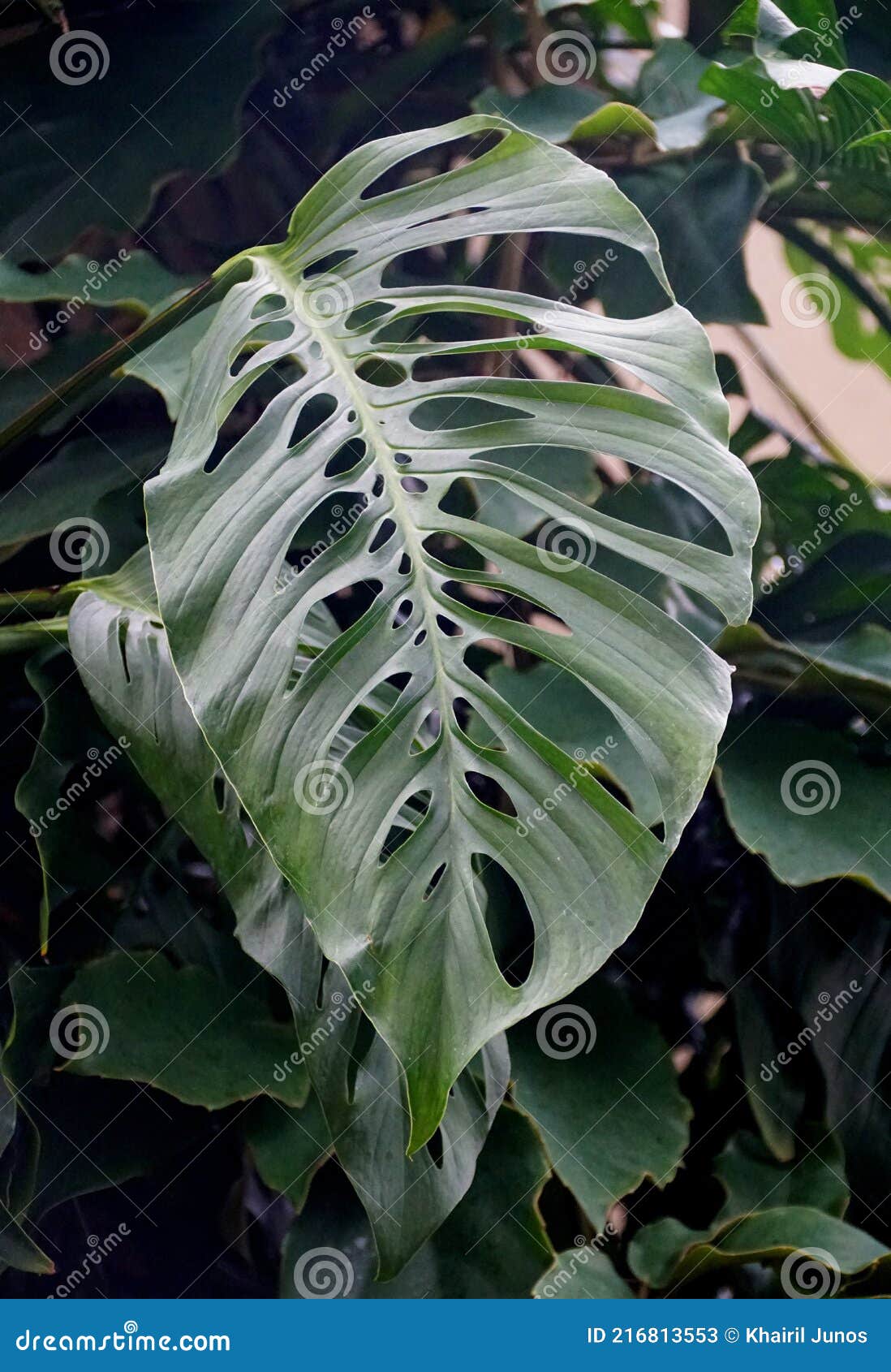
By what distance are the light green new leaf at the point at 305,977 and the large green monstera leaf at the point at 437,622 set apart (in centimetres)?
12

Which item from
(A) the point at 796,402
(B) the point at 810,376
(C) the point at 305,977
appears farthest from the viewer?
(B) the point at 810,376

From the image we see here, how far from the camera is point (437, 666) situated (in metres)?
0.55

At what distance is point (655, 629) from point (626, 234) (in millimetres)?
263

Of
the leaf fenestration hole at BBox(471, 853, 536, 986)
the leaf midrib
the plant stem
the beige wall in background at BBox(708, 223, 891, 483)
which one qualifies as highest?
the beige wall in background at BBox(708, 223, 891, 483)

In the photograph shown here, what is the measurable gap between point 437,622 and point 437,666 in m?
0.04

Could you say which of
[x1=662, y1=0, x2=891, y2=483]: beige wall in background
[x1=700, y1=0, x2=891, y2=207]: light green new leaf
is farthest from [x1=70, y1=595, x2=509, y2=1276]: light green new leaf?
[x1=662, y1=0, x2=891, y2=483]: beige wall in background

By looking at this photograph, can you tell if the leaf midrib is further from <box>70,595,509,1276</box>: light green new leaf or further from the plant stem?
the plant stem

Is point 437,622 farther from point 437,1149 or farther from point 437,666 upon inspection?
point 437,1149

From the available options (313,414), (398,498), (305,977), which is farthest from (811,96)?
(305,977)

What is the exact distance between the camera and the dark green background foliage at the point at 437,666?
1.75ft

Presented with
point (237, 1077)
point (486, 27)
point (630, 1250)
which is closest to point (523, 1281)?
point (630, 1250)

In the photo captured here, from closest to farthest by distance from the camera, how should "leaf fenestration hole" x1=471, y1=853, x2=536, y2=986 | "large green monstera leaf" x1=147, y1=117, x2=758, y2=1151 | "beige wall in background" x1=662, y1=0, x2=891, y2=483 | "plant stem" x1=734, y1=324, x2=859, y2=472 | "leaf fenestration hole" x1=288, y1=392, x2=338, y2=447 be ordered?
1. "large green monstera leaf" x1=147, y1=117, x2=758, y2=1151
2. "leaf fenestration hole" x1=471, y1=853, x2=536, y2=986
3. "leaf fenestration hole" x1=288, y1=392, x2=338, y2=447
4. "plant stem" x1=734, y1=324, x2=859, y2=472
5. "beige wall in background" x1=662, y1=0, x2=891, y2=483

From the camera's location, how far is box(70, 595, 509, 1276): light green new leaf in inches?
25.2
